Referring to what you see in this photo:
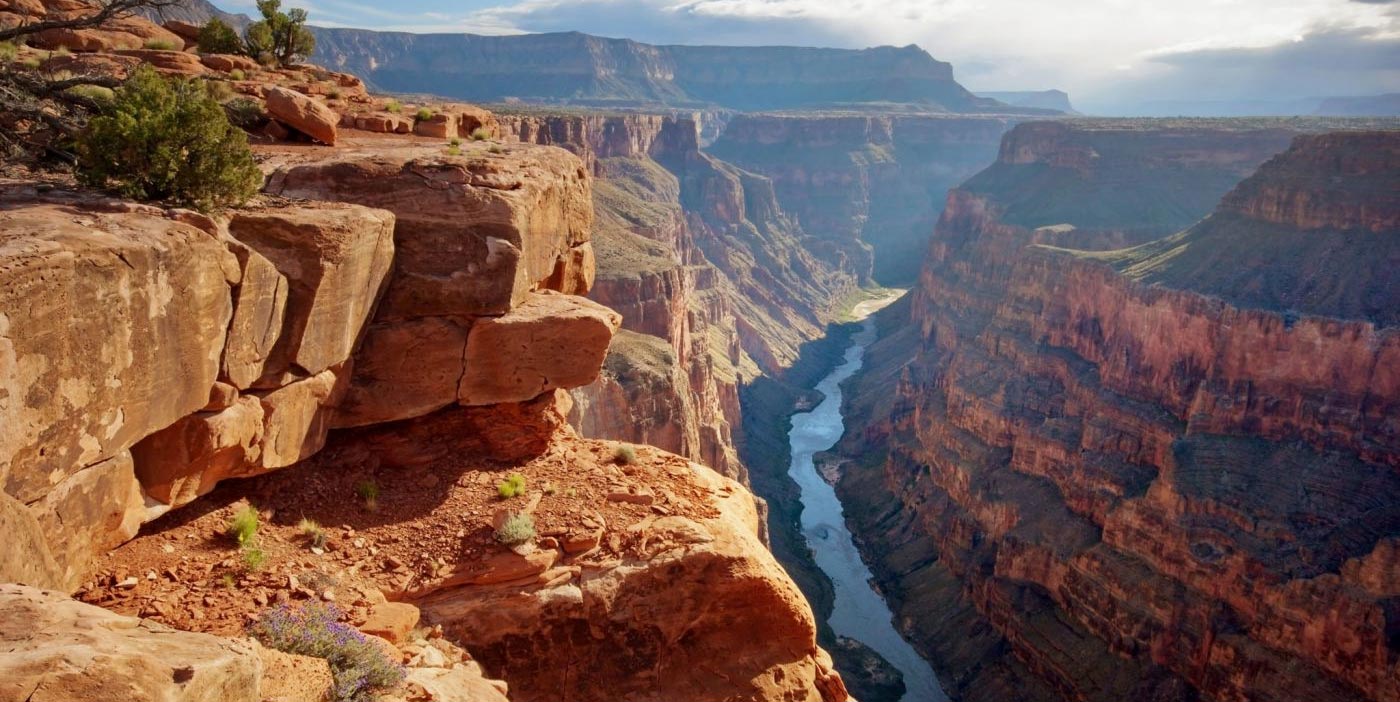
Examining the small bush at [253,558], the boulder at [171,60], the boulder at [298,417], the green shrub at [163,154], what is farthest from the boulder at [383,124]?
the small bush at [253,558]

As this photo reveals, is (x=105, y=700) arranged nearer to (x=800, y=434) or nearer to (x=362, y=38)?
(x=800, y=434)

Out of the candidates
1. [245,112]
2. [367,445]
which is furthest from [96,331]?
[245,112]

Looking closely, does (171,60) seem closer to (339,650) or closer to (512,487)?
(512,487)

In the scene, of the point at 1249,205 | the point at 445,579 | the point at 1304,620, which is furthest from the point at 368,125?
the point at 1249,205

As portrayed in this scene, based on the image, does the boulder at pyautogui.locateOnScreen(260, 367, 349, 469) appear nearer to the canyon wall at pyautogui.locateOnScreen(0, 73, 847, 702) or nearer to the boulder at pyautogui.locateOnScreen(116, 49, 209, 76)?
the canyon wall at pyautogui.locateOnScreen(0, 73, 847, 702)

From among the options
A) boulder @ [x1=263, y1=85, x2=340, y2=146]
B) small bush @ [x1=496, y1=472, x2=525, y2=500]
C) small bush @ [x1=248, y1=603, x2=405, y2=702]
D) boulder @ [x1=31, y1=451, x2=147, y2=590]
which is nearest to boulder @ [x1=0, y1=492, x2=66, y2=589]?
boulder @ [x1=31, y1=451, x2=147, y2=590]
